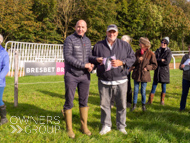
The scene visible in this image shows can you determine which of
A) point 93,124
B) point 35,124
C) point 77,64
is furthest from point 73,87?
point 35,124

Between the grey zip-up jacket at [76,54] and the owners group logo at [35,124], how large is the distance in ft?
4.07

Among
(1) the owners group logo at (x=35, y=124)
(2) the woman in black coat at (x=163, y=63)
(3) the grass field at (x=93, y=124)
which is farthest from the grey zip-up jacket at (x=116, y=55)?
(2) the woman in black coat at (x=163, y=63)

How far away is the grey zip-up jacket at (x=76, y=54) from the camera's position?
3141 mm

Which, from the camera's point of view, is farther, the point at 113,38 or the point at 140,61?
the point at 140,61

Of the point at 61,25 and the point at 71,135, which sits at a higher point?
the point at 61,25

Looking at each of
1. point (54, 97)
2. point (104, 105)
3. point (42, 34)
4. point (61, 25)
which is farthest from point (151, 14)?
point (104, 105)

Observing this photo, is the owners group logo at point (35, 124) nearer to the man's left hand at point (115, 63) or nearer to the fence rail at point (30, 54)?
the man's left hand at point (115, 63)

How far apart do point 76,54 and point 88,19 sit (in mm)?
23132

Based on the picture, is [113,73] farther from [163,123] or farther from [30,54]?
[30,54]

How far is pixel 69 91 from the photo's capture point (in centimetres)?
327

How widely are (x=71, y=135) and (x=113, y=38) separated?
1872mm

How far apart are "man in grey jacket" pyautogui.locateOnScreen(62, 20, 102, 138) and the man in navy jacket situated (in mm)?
225

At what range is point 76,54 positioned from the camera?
10.6 ft

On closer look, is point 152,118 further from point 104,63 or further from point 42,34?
point 42,34
